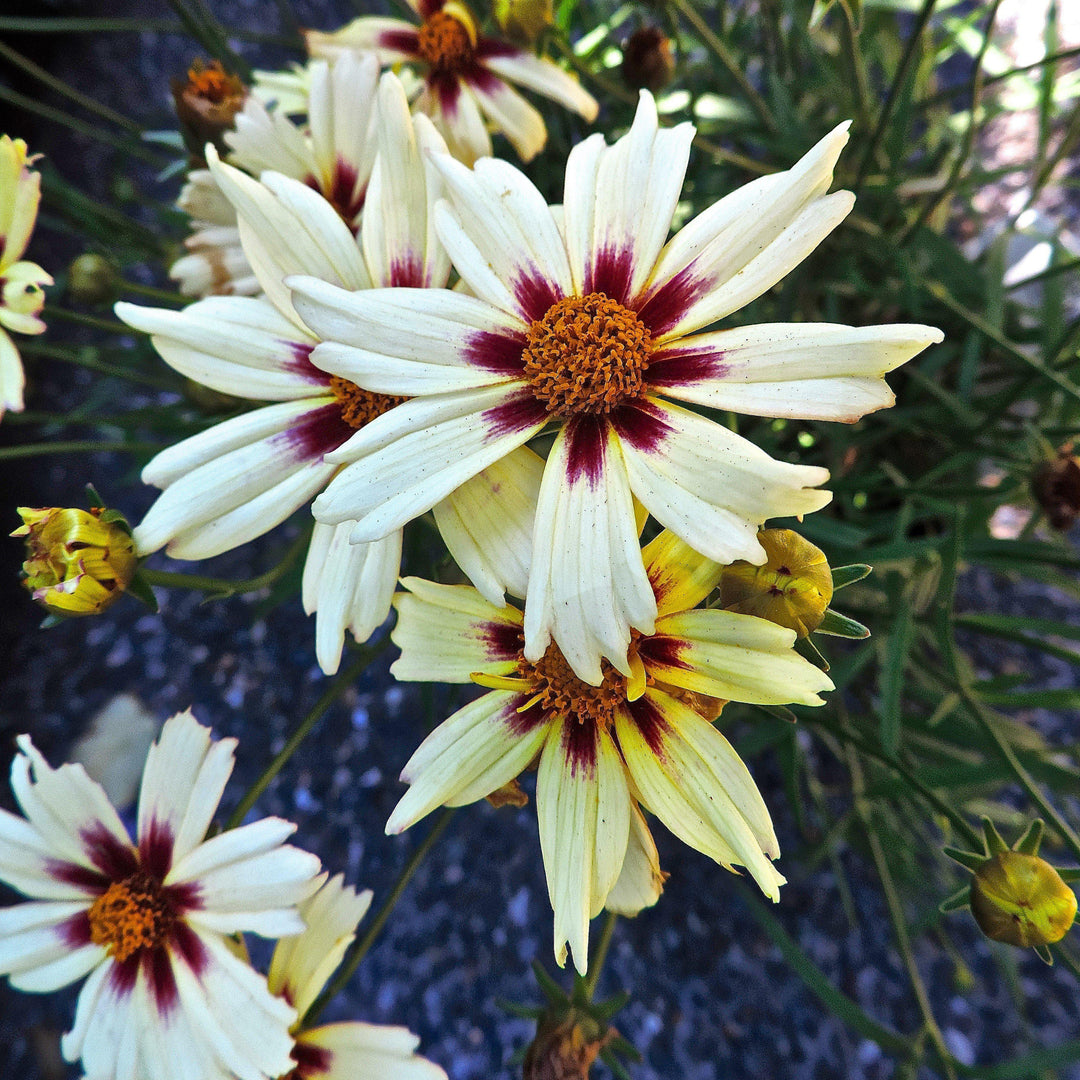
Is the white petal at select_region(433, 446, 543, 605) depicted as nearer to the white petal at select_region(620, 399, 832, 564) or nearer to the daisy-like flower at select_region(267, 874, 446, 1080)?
the white petal at select_region(620, 399, 832, 564)

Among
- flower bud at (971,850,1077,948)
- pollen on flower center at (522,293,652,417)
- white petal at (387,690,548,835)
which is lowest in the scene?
Result: flower bud at (971,850,1077,948)

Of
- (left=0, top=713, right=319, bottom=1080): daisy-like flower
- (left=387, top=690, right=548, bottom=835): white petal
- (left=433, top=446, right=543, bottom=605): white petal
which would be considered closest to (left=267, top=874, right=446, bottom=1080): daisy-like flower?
(left=0, top=713, right=319, bottom=1080): daisy-like flower

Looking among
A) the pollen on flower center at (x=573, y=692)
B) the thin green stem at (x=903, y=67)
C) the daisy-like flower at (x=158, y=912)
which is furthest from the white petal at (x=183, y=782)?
the thin green stem at (x=903, y=67)

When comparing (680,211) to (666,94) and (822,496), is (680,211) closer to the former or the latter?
(666,94)

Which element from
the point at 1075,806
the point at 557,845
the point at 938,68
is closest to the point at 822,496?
the point at 557,845

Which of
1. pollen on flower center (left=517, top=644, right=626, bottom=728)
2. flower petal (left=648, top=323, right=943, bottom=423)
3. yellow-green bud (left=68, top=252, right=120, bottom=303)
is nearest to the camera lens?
flower petal (left=648, top=323, right=943, bottom=423)

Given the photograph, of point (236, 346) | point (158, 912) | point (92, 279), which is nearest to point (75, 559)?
point (236, 346)
